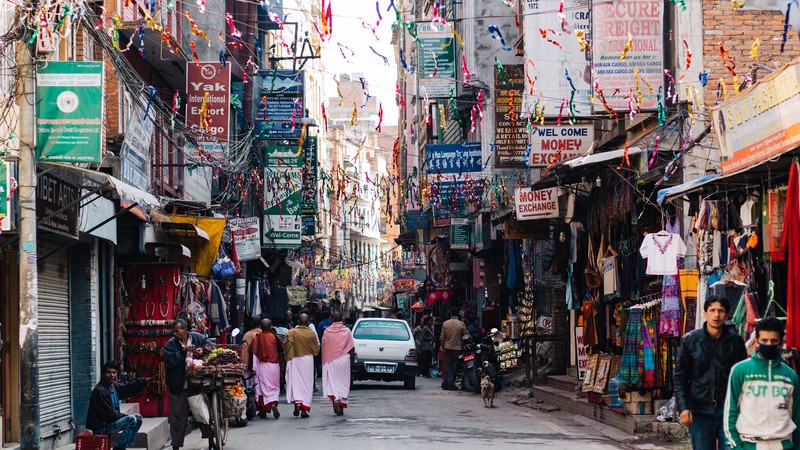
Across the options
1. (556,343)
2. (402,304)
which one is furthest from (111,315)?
(402,304)

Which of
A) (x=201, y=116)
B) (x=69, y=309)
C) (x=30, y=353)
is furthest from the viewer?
(x=201, y=116)

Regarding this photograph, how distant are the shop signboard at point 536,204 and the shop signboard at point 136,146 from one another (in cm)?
837

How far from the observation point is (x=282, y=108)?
36.1 metres

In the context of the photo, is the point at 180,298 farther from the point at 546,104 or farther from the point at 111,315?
the point at 546,104

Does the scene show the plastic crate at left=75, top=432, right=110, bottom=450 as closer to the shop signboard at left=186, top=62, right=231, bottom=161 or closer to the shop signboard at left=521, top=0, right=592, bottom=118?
the shop signboard at left=521, top=0, right=592, bottom=118

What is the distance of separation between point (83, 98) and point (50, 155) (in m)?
0.72

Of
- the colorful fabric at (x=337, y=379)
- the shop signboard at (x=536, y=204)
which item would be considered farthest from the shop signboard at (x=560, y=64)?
the colorful fabric at (x=337, y=379)

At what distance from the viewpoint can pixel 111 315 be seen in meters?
18.7

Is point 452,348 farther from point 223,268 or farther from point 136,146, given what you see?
point 136,146

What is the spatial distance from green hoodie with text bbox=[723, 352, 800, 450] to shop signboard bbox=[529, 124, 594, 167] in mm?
13714

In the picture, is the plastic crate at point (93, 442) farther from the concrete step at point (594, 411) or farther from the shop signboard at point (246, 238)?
the shop signboard at point (246, 238)

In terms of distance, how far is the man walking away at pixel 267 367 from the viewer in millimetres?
20156

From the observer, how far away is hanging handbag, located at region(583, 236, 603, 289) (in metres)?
21.3

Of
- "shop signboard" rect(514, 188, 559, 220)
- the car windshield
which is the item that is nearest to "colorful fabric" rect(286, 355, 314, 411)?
"shop signboard" rect(514, 188, 559, 220)
